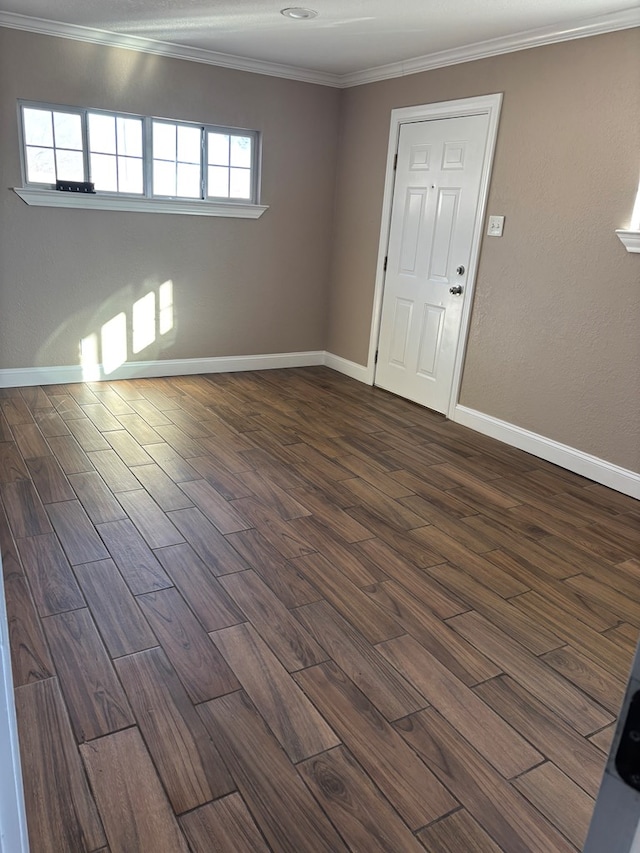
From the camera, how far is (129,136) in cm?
463

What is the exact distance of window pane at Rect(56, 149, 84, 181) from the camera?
14.6ft

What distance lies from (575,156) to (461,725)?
3.12 meters

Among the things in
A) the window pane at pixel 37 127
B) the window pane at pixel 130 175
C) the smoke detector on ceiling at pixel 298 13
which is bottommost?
the window pane at pixel 130 175

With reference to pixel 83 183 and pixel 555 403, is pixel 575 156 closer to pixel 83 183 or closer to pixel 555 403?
pixel 555 403

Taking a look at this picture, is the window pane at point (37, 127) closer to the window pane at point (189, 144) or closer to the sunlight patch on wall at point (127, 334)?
the window pane at point (189, 144)

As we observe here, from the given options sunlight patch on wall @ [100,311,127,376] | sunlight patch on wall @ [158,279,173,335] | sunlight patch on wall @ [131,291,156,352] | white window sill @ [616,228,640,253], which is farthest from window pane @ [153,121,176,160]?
white window sill @ [616,228,640,253]

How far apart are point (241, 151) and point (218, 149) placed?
8.0 inches

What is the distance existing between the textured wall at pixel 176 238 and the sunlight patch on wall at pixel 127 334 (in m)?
0.05

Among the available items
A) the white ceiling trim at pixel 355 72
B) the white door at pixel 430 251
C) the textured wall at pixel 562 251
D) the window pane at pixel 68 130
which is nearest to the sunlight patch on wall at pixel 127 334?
the window pane at pixel 68 130

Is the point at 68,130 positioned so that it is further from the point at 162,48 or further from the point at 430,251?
the point at 430,251

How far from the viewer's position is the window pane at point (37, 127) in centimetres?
427

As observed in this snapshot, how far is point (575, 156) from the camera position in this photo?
11.7ft

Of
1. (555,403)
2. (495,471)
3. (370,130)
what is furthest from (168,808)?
(370,130)

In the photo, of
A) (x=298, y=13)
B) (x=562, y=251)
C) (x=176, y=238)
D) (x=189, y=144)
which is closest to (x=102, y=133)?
(x=189, y=144)
